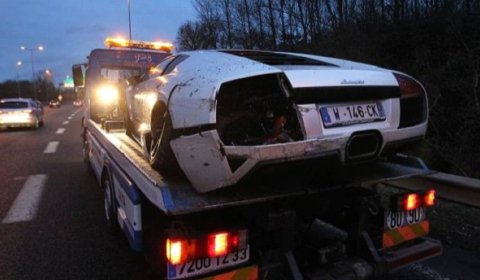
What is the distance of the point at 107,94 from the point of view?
9.89 metres

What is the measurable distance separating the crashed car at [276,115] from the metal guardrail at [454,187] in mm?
1713

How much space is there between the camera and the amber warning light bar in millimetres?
10164

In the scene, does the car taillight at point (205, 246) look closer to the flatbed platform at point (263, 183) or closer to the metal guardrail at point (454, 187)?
the flatbed platform at point (263, 183)

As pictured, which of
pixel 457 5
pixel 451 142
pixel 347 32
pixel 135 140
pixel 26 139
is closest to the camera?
pixel 135 140

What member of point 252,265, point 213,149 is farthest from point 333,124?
point 252,265

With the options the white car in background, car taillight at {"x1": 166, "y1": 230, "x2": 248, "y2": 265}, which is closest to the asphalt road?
car taillight at {"x1": 166, "y1": 230, "x2": 248, "y2": 265}

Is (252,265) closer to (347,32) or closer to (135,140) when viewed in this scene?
(135,140)

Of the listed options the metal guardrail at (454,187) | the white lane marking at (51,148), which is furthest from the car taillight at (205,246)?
the white lane marking at (51,148)

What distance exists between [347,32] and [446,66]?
585 centimetres

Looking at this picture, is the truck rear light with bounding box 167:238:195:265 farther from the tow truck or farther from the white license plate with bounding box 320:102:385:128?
the white license plate with bounding box 320:102:385:128

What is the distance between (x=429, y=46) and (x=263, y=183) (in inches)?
447

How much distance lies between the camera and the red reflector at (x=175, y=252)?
3131 mm

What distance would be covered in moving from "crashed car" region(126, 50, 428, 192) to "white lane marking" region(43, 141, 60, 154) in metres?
11.1

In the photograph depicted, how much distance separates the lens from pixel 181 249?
3.15 meters
